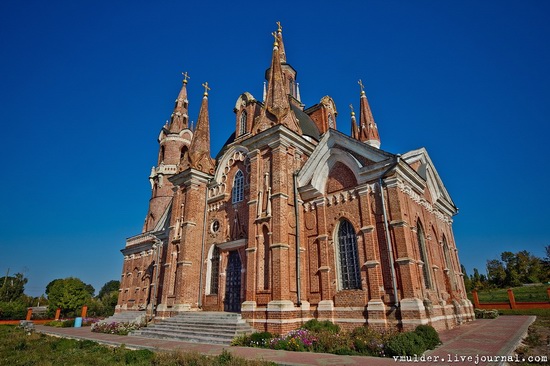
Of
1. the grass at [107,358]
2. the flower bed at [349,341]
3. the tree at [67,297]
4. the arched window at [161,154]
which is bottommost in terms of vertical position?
the grass at [107,358]

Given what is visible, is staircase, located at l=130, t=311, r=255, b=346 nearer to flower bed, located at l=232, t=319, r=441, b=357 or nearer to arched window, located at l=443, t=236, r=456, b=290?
flower bed, located at l=232, t=319, r=441, b=357

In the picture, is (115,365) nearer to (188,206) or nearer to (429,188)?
(188,206)

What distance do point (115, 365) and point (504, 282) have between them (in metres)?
61.0

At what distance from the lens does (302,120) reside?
930 inches

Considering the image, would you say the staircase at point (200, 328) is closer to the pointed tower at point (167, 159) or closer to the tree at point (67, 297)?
the pointed tower at point (167, 159)

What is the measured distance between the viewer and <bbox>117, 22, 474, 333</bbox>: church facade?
12.8 m

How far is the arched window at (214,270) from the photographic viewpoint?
18.6 meters

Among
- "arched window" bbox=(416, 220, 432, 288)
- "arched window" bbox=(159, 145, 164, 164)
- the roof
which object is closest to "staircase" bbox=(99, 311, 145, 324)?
the roof

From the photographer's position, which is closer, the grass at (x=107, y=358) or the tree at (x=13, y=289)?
the grass at (x=107, y=358)

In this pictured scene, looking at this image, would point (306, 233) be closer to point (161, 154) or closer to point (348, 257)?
point (348, 257)

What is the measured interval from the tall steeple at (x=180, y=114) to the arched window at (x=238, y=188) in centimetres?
1991

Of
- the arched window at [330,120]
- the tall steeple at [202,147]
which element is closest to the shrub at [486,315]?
the arched window at [330,120]

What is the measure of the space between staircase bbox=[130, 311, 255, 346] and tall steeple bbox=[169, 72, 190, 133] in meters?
24.4

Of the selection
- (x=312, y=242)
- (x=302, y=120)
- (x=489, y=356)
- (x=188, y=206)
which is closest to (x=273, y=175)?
(x=312, y=242)
